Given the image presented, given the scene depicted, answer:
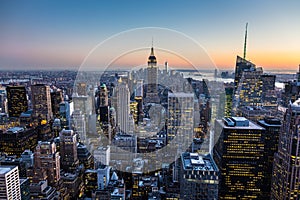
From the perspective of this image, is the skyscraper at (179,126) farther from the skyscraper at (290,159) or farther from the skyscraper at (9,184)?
the skyscraper at (9,184)

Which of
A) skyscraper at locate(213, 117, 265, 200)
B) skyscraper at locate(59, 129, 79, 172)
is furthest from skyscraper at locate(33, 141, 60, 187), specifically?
skyscraper at locate(213, 117, 265, 200)

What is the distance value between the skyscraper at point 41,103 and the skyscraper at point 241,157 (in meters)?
7.24

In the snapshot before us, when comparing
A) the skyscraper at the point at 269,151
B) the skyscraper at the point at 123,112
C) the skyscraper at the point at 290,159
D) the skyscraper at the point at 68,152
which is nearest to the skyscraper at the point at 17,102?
the skyscraper at the point at 68,152

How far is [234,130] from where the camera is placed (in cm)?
447

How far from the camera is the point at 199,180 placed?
2.76m

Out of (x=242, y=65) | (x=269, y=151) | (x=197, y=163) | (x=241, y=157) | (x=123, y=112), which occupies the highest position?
(x=242, y=65)

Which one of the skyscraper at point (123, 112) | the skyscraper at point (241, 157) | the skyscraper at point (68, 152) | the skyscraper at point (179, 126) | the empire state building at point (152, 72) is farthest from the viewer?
the skyscraper at point (68, 152)

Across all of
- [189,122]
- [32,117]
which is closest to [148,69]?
[189,122]

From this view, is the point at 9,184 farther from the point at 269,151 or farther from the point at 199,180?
the point at 269,151

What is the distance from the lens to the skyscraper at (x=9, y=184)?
2.90 meters

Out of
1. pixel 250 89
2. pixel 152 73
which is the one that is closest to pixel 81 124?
pixel 152 73

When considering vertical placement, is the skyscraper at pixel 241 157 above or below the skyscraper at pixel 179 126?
below

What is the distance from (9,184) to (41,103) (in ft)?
22.0

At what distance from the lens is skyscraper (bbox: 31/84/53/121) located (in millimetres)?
8758
